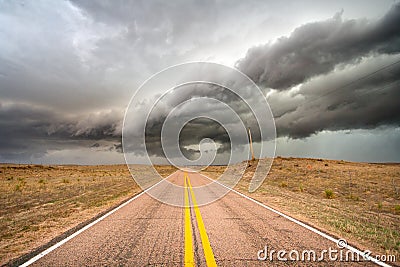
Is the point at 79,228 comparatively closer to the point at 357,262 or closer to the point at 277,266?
the point at 277,266

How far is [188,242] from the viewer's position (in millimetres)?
5781

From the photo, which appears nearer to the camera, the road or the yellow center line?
the yellow center line

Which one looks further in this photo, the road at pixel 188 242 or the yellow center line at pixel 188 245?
the road at pixel 188 242

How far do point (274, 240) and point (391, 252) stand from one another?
8.26 feet

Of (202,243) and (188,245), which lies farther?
(202,243)

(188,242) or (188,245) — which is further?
(188,242)

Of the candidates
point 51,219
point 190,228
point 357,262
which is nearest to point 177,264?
point 190,228

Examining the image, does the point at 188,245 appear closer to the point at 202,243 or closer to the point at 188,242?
the point at 188,242

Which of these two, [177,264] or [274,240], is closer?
[177,264]

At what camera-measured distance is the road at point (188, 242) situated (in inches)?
185

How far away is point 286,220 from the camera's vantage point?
8250 millimetres

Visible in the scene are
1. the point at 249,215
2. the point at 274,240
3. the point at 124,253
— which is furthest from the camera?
the point at 249,215

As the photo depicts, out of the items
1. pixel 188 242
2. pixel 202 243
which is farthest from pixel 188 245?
pixel 202 243

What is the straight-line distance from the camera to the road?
471 centimetres
